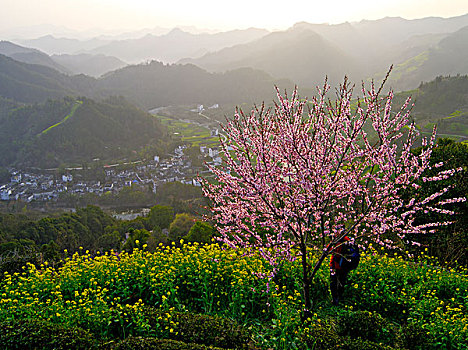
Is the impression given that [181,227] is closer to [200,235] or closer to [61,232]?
[200,235]

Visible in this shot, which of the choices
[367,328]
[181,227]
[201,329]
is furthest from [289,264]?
[181,227]

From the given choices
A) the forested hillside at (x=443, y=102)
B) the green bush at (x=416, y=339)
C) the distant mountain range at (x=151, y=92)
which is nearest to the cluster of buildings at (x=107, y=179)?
the distant mountain range at (x=151, y=92)

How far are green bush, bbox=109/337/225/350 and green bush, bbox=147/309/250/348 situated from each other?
1.06ft

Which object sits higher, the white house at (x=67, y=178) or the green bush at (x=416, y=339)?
the green bush at (x=416, y=339)

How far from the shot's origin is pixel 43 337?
433 cm

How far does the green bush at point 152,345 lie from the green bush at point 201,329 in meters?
0.32

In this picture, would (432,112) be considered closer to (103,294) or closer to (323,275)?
(323,275)

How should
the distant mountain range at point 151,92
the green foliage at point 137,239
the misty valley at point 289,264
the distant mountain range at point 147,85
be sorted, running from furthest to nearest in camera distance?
the distant mountain range at point 147,85
the distant mountain range at point 151,92
the green foliage at point 137,239
the misty valley at point 289,264

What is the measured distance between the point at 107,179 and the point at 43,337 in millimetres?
53067

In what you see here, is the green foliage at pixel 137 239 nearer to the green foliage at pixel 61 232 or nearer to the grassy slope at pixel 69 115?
the green foliage at pixel 61 232

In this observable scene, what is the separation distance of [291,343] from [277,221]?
6.25ft

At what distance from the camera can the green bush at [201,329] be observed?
4555 millimetres

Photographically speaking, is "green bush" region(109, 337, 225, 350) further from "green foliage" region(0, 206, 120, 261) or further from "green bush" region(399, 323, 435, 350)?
"green foliage" region(0, 206, 120, 261)

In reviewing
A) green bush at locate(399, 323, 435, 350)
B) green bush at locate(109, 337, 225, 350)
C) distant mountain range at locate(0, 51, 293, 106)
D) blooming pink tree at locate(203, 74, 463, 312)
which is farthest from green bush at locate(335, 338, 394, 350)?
distant mountain range at locate(0, 51, 293, 106)
